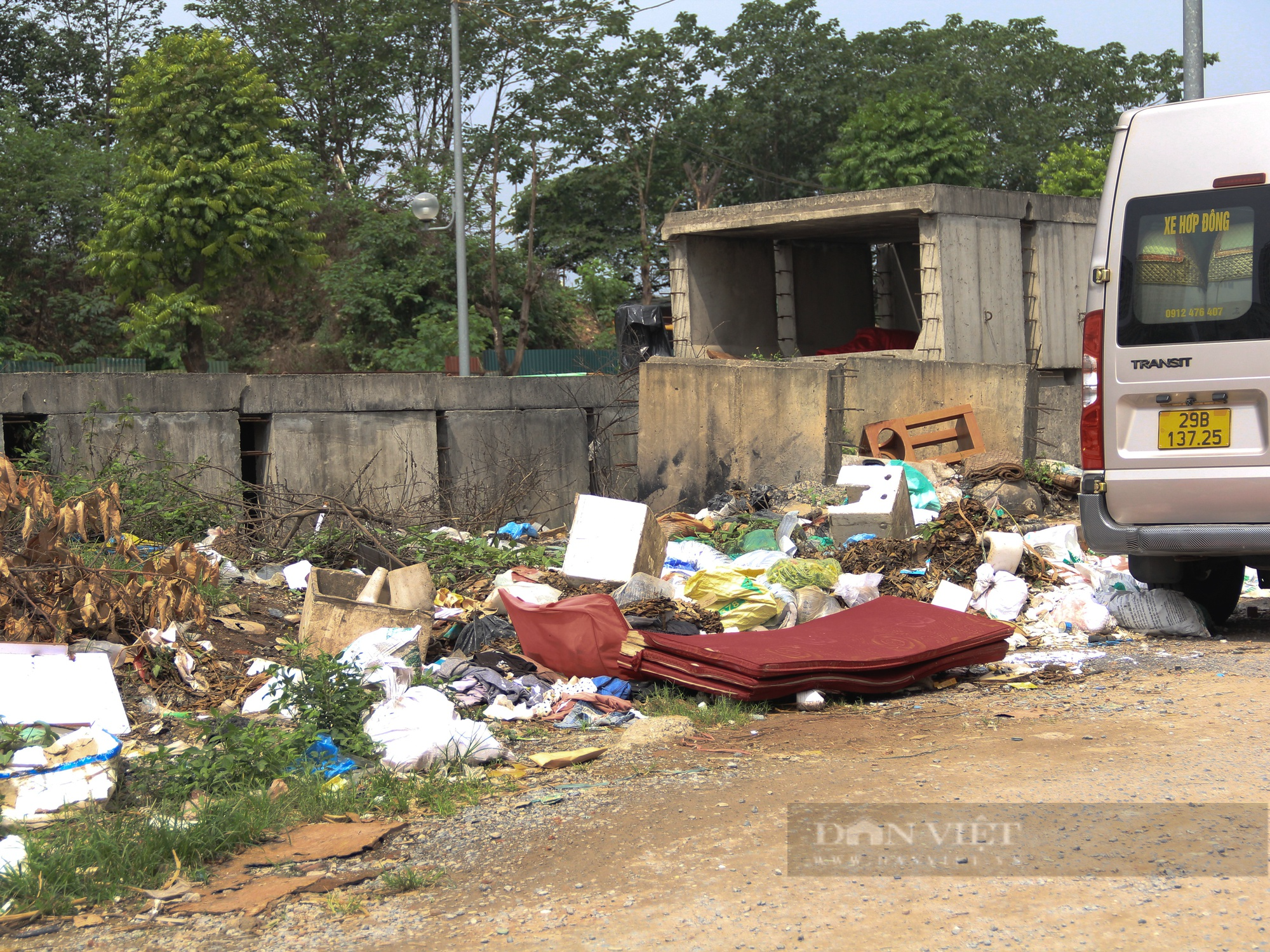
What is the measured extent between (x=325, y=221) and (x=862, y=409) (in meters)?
25.7

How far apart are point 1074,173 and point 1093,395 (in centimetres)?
2743

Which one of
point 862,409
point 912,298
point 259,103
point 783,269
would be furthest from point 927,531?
point 259,103

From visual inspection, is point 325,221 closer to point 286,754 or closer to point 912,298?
point 912,298

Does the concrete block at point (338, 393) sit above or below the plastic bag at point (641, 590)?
above

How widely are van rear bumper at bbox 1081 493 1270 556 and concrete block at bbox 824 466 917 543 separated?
3.02 metres

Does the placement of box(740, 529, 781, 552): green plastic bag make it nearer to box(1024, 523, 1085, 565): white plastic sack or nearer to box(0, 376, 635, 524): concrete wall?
box(1024, 523, 1085, 565): white plastic sack

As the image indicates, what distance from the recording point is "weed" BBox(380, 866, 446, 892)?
3170mm

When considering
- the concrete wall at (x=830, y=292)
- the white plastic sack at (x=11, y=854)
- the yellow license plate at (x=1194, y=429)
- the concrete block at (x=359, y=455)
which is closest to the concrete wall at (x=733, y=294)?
the concrete wall at (x=830, y=292)

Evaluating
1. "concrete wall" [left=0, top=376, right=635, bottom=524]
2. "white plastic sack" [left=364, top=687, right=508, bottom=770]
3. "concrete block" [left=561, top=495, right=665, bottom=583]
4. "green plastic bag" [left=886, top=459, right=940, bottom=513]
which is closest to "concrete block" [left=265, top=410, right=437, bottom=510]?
"concrete wall" [left=0, top=376, right=635, bottom=524]

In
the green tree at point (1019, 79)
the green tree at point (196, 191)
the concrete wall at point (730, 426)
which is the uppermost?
the green tree at point (1019, 79)

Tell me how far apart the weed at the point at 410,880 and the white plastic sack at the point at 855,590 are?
4055mm

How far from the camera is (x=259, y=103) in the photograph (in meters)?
21.6

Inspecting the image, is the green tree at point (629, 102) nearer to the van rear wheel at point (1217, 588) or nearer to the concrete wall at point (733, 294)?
the concrete wall at point (733, 294)

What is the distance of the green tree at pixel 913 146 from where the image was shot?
1149 inches
